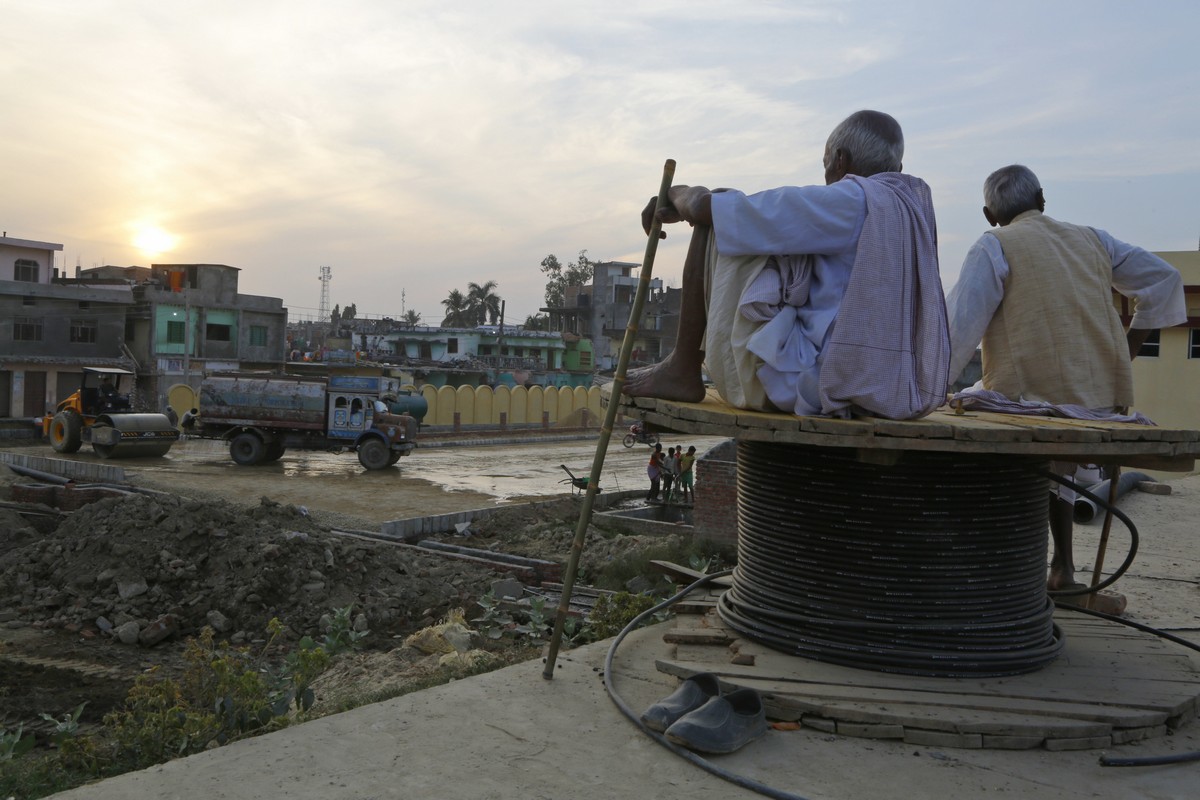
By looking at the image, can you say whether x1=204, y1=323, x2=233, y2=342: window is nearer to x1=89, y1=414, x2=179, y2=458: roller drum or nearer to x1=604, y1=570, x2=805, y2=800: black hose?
x1=89, y1=414, x2=179, y2=458: roller drum

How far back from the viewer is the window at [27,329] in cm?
3234

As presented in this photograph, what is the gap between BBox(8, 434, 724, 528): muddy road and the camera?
18.0 meters

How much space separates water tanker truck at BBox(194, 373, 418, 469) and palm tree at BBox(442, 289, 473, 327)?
190ft

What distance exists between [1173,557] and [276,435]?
20.9 meters

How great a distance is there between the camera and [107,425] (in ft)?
73.8

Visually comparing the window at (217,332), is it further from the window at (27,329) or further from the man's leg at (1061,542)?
the man's leg at (1061,542)

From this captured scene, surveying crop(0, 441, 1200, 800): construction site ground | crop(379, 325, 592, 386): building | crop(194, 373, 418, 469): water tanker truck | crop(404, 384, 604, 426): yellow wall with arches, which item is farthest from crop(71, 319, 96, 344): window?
crop(379, 325, 592, 386): building

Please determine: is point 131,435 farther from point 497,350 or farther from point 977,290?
point 497,350

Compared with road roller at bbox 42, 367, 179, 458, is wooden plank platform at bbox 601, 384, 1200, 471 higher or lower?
higher

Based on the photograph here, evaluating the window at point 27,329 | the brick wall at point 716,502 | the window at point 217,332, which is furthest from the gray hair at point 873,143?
the window at point 217,332

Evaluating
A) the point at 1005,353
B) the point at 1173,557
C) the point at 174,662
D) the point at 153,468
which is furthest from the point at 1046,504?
the point at 153,468

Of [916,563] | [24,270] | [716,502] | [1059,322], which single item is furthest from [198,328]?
[916,563]

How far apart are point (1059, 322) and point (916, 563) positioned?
1445mm

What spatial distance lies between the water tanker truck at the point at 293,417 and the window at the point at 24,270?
21487 millimetres
